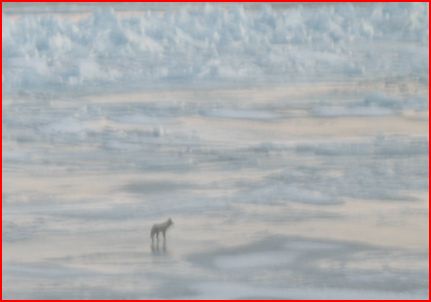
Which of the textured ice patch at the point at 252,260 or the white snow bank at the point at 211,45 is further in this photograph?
the white snow bank at the point at 211,45

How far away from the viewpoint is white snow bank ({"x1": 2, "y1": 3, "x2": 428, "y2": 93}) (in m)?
7.45

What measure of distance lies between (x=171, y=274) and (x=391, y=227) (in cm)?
115

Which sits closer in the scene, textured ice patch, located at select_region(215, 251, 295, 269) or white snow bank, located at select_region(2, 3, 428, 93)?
textured ice patch, located at select_region(215, 251, 295, 269)

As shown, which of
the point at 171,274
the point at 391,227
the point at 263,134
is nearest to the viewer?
the point at 171,274

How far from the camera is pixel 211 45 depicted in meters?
7.80

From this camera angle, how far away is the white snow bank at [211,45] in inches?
293

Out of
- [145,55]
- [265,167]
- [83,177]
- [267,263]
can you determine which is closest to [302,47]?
[145,55]

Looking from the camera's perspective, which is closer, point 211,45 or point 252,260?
point 252,260

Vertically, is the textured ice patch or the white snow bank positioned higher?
the white snow bank

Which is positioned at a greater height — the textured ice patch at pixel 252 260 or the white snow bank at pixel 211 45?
the white snow bank at pixel 211 45

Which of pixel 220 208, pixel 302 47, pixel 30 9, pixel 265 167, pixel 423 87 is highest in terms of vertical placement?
pixel 30 9

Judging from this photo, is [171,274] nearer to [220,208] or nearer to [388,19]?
[220,208]

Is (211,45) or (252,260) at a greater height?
(211,45)

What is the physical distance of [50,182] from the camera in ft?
20.1
